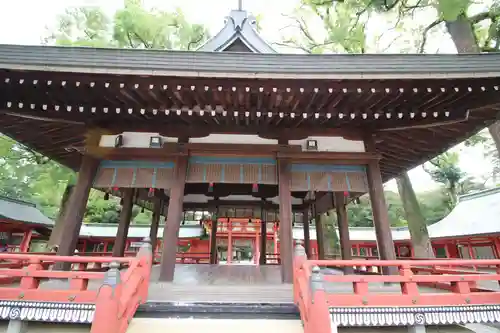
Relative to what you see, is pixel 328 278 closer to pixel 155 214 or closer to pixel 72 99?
pixel 72 99

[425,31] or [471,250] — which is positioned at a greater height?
[425,31]

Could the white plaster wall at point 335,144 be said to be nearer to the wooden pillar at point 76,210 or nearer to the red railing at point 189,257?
the wooden pillar at point 76,210

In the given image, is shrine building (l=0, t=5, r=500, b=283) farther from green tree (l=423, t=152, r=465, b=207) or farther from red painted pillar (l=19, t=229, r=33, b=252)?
green tree (l=423, t=152, r=465, b=207)

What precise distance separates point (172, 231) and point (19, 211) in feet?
61.1

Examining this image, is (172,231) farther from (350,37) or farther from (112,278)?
(350,37)

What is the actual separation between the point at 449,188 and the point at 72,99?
3535cm

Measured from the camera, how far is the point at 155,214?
1046cm

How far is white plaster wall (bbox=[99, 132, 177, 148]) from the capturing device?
6211mm

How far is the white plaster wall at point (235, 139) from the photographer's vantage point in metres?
6.36

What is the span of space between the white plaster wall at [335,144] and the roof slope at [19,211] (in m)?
17.5

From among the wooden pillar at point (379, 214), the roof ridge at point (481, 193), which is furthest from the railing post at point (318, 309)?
the roof ridge at point (481, 193)

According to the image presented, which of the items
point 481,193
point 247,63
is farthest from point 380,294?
point 481,193

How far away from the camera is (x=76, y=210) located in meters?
5.59

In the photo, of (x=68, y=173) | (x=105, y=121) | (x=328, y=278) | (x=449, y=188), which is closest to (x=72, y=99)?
(x=105, y=121)
